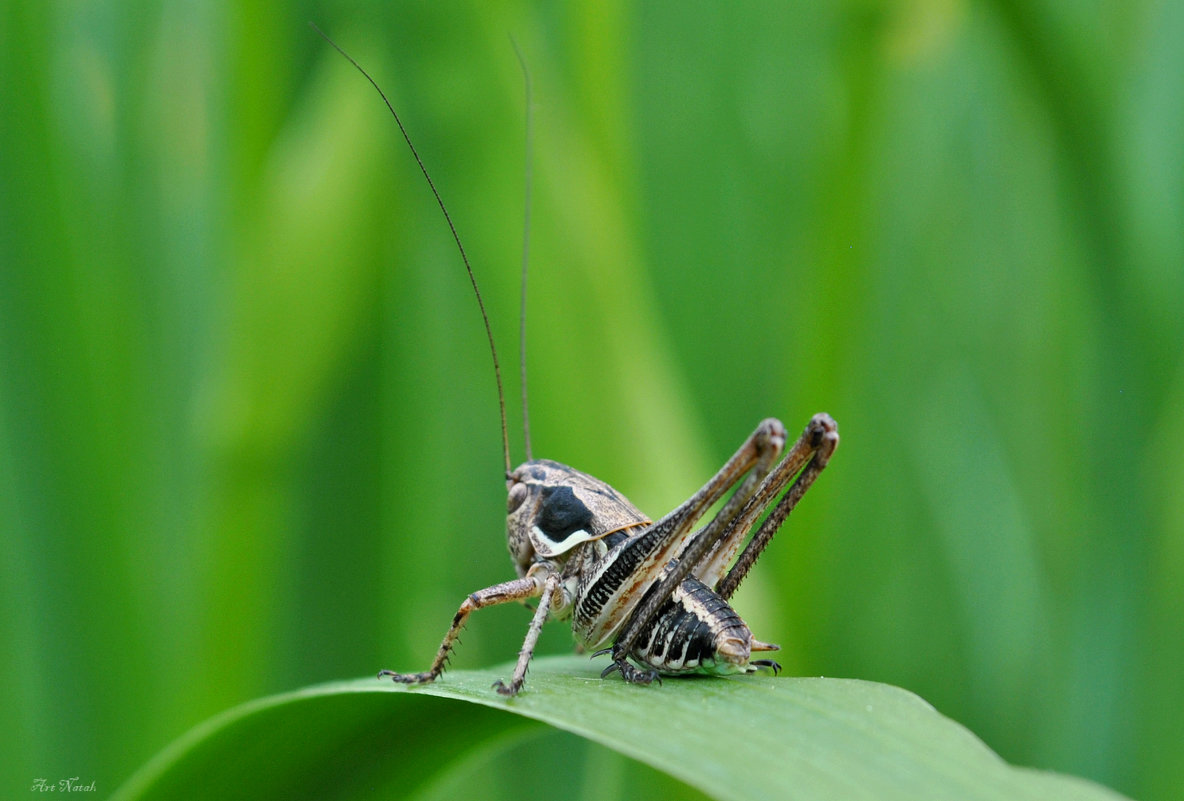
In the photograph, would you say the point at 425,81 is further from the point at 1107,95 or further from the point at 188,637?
the point at 1107,95

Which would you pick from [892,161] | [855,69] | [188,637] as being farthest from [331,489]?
[892,161]

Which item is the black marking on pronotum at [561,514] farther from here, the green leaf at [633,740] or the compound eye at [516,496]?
the green leaf at [633,740]

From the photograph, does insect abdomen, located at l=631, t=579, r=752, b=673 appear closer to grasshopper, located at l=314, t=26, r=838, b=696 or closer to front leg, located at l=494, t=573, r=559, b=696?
grasshopper, located at l=314, t=26, r=838, b=696

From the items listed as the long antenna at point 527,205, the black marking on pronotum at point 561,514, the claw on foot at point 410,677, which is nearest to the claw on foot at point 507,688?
the claw on foot at point 410,677

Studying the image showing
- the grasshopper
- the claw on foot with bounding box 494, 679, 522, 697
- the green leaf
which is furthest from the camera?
the grasshopper

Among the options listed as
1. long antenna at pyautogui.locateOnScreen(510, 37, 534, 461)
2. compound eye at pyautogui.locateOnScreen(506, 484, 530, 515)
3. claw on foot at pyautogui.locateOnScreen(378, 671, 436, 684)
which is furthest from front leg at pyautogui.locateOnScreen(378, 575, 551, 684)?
long antenna at pyautogui.locateOnScreen(510, 37, 534, 461)

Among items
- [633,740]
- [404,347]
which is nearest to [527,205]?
[404,347]
